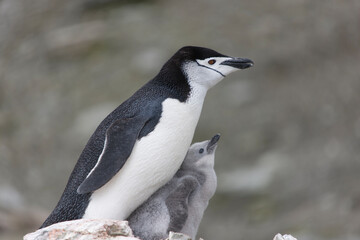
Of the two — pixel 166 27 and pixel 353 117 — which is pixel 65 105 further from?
pixel 353 117

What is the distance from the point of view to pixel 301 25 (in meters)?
10.6

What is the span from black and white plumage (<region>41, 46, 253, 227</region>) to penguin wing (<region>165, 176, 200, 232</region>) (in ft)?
0.25

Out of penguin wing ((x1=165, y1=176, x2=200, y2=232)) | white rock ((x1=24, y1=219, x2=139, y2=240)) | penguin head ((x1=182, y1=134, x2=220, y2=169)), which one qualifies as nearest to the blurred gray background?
penguin head ((x1=182, y1=134, x2=220, y2=169))

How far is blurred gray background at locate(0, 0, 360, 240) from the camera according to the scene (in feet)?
27.5

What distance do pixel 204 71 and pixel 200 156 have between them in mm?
432

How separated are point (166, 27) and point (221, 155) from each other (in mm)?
2625

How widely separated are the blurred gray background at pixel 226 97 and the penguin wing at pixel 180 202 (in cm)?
418

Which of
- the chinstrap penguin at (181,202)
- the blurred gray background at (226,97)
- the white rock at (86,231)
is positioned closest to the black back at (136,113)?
the chinstrap penguin at (181,202)

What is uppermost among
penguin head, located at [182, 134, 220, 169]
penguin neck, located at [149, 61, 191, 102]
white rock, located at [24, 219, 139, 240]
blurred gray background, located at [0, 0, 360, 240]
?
blurred gray background, located at [0, 0, 360, 240]

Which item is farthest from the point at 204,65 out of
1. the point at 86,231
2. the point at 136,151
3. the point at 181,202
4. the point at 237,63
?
the point at 86,231

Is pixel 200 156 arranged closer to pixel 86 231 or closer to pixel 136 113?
pixel 136 113

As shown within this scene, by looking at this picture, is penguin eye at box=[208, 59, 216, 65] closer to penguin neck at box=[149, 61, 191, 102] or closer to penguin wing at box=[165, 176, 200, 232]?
penguin neck at box=[149, 61, 191, 102]

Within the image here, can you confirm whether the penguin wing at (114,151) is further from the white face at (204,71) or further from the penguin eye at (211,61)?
the penguin eye at (211,61)

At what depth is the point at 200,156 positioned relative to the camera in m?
3.53
